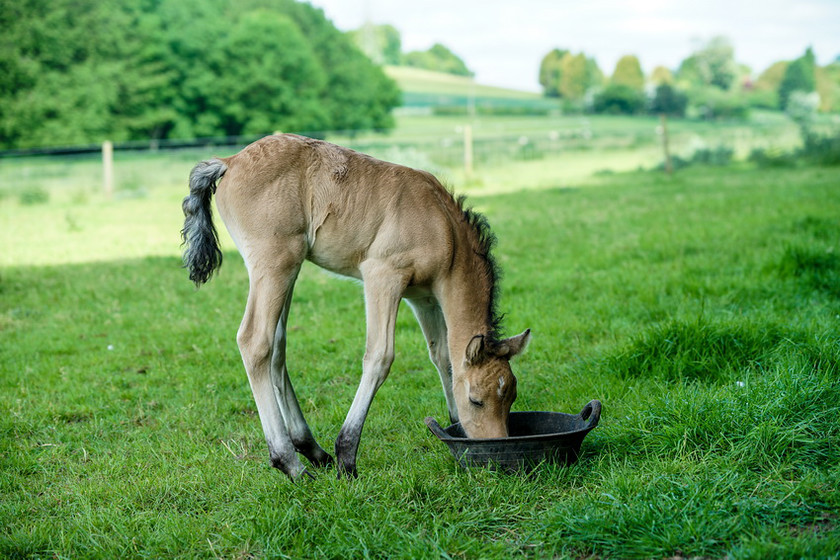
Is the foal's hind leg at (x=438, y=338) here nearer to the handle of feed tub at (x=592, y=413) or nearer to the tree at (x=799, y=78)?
the handle of feed tub at (x=592, y=413)

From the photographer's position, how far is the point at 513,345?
3.94 meters

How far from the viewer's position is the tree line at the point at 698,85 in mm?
58656

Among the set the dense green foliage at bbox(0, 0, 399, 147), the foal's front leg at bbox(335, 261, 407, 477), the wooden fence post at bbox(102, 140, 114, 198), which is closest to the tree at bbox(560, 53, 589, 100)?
the dense green foliage at bbox(0, 0, 399, 147)

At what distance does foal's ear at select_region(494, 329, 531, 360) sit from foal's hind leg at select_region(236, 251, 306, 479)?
1218 mm

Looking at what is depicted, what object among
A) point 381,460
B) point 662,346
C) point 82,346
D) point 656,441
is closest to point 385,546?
point 381,460

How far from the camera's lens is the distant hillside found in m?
71.9

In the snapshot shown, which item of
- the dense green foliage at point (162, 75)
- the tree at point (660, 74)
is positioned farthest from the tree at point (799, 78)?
the dense green foliage at point (162, 75)

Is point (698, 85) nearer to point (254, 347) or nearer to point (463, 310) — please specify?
point (463, 310)

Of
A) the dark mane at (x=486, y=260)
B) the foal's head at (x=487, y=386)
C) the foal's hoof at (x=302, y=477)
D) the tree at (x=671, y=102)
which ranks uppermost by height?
the tree at (x=671, y=102)

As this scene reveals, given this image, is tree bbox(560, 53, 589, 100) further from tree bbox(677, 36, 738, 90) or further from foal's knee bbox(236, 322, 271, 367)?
foal's knee bbox(236, 322, 271, 367)

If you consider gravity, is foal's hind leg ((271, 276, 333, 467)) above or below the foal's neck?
below

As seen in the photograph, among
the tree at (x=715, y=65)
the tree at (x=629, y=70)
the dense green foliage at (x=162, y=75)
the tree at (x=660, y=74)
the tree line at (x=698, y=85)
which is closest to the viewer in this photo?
the dense green foliage at (x=162, y=75)

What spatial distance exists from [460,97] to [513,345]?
2970 inches

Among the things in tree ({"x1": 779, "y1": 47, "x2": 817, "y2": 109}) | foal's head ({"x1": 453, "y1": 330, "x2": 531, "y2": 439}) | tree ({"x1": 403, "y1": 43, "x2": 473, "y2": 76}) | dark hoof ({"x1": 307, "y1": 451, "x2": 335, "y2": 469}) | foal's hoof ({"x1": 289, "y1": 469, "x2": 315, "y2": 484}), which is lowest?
dark hoof ({"x1": 307, "y1": 451, "x2": 335, "y2": 469})
